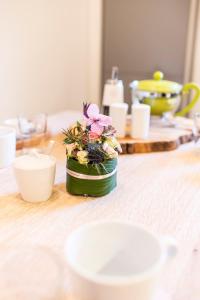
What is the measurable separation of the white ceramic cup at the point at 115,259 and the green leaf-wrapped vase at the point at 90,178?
29 cm

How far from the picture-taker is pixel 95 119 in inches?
30.7

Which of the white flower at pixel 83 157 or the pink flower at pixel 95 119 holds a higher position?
the pink flower at pixel 95 119

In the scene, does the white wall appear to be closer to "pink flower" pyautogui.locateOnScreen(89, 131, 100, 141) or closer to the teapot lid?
the teapot lid

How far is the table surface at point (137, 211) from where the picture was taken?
0.56m

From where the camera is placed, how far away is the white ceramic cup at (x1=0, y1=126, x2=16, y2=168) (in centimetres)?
94

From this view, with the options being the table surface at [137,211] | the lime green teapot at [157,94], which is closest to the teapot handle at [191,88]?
the lime green teapot at [157,94]

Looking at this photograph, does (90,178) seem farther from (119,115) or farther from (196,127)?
(196,127)

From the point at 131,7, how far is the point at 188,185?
2.01 meters

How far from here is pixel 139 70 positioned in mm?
2611

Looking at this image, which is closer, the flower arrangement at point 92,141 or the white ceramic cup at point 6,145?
the flower arrangement at point 92,141

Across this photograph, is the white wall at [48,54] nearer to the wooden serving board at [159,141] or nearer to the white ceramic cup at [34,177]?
the wooden serving board at [159,141]

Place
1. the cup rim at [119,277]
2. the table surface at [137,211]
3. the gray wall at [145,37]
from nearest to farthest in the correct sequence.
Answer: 1. the cup rim at [119,277]
2. the table surface at [137,211]
3. the gray wall at [145,37]

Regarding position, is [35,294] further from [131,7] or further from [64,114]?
[131,7]

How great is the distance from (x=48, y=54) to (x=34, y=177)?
6.81 feet
